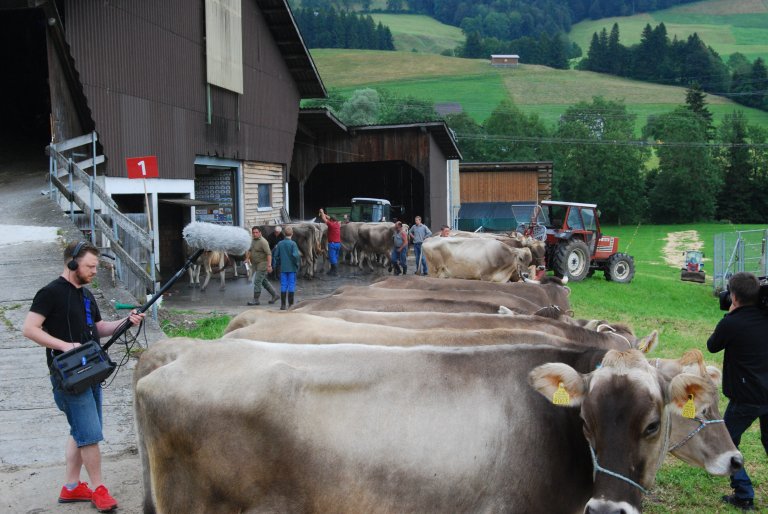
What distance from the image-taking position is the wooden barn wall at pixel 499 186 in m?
50.9

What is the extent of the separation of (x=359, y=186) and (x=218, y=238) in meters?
37.2

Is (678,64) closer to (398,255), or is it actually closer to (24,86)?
(398,255)

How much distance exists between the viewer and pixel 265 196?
25.6 meters

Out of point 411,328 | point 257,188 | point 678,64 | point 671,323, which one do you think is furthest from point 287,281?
point 678,64

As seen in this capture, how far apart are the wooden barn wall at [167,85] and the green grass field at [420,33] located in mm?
122705

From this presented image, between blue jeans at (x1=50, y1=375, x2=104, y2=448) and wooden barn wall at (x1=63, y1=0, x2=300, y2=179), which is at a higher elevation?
wooden barn wall at (x1=63, y1=0, x2=300, y2=179)

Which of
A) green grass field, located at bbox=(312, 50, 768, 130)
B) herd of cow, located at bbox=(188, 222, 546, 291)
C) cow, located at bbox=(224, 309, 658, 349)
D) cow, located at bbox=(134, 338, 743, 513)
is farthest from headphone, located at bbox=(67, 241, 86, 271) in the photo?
green grass field, located at bbox=(312, 50, 768, 130)

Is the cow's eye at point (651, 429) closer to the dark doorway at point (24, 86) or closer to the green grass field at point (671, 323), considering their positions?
the green grass field at point (671, 323)

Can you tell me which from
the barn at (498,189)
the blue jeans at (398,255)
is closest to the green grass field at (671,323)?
the blue jeans at (398,255)

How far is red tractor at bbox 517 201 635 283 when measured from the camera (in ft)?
82.5

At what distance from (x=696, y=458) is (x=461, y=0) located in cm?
19393

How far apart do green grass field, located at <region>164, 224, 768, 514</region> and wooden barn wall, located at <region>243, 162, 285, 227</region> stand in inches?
382

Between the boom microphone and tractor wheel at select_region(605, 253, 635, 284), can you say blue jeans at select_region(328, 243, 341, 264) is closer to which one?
tractor wheel at select_region(605, 253, 635, 284)

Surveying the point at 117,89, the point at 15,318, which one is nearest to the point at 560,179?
the point at 117,89
